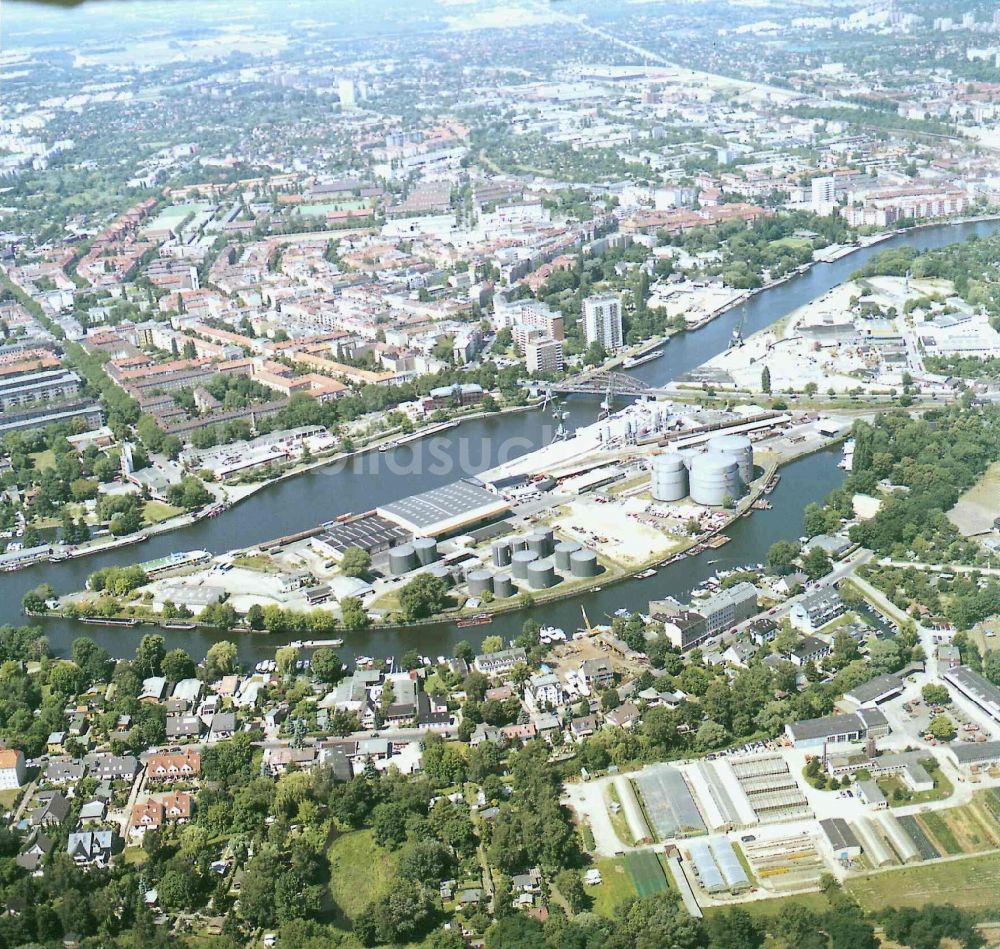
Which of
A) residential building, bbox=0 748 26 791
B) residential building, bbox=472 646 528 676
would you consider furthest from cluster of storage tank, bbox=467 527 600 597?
residential building, bbox=0 748 26 791

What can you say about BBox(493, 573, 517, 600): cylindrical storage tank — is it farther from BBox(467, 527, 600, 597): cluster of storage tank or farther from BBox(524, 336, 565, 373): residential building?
BBox(524, 336, 565, 373): residential building

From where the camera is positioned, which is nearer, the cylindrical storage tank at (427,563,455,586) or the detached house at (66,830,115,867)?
the detached house at (66,830,115,867)

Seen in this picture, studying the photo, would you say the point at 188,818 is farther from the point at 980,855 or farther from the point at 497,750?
the point at 980,855

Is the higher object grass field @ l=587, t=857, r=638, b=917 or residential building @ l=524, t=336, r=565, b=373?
grass field @ l=587, t=857, r=638, b=917

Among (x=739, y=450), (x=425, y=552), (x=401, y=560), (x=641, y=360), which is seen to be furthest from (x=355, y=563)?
(x=641, y=360)

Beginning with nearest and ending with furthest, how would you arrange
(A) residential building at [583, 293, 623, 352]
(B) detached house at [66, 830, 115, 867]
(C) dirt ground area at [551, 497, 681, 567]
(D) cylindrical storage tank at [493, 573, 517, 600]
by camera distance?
1. (B) detached house at [66, 830, 115, 867]
2. (D) cylindrical storage tank at [493, 573, 517, 600]
3. (C) dirt ground area at [551, 497, 681, 567]
4. (A) residential building at [583, 293, 623, 352]

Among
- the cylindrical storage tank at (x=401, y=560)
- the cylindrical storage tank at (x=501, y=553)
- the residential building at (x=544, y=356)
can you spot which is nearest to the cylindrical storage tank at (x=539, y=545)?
the cylindrical storage tank at (x=501, y=553)

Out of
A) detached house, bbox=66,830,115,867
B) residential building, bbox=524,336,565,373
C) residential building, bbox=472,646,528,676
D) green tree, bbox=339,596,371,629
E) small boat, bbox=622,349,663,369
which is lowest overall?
small boat, bbox=622,349,663,369

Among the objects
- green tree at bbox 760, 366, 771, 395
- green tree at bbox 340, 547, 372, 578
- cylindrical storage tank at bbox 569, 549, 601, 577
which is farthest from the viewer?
green tree at bbox 760, 366, 771, 395

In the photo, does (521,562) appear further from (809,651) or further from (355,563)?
(809,651)
